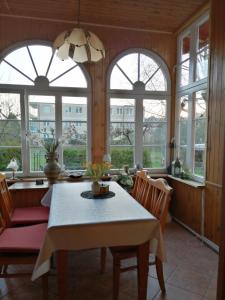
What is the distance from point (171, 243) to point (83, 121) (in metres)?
2.16

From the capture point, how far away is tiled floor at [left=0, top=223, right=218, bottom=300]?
1896mm

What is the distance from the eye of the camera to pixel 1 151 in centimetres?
338

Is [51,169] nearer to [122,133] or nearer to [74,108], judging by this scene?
[74,108]

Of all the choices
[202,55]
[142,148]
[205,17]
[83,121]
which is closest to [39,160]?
[83,121]

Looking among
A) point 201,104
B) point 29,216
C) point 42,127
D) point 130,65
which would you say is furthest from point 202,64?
point 29,216

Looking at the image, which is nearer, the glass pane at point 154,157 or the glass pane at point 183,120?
the glass pane at point 183,120

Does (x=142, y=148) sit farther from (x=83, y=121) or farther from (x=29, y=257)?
(x=29, y=257)

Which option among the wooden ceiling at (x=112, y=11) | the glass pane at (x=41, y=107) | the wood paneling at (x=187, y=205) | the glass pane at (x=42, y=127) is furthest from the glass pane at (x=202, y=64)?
the glass pane at (x=42, y=127)

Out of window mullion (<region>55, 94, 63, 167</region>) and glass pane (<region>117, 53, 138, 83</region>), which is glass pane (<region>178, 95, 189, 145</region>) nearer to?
glass pane (<region>117, 53, 138, 83</region>)

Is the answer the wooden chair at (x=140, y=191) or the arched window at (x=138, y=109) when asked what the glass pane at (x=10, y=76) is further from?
the wooden chair at (x=140, y=191)

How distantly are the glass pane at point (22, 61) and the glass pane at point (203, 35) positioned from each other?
244 centimetres

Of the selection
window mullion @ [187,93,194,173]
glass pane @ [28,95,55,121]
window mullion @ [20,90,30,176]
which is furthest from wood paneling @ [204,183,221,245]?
window mullion @ [20,90,30,176]

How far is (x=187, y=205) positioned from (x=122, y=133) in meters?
1.49

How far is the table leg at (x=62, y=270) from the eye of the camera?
1505mm
